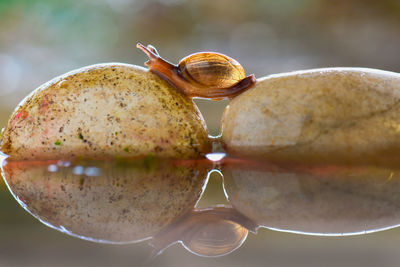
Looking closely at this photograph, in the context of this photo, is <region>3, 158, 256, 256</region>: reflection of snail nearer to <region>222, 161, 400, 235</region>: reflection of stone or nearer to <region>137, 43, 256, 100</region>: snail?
<region>222, 161, 400, 235</region>: reflection of stone

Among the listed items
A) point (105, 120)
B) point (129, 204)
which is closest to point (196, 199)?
point (129, 204)

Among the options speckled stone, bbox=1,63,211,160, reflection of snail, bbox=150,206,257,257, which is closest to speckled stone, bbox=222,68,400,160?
speckled stone, bbox=1,63,211,160

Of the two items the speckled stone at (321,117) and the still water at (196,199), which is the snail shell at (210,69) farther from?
the still water at (196,199)

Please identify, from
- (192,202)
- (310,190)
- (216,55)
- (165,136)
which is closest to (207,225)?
(192,202)

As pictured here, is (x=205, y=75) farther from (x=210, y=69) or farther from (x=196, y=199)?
(x=196, y=199)

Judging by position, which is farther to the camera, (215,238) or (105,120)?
(105,120)

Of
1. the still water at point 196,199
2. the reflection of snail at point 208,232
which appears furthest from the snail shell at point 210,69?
the reflection of snail at point 208,232
